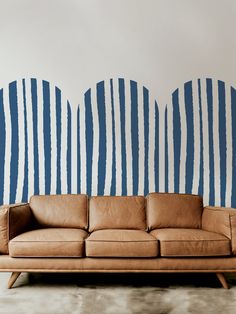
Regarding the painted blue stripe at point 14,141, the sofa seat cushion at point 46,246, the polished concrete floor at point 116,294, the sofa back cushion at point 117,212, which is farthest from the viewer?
the painted blue stripe at point 14,141

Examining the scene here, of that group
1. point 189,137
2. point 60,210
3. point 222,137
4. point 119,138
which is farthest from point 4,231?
point 222,137

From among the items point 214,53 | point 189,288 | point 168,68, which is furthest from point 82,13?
point 189,288

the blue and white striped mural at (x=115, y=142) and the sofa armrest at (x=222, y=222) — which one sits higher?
the blue and white striped mural at (x=115, y=142)

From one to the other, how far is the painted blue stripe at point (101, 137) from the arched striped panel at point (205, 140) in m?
0.71

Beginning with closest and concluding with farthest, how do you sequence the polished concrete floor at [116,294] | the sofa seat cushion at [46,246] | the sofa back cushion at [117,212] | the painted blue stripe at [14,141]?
1. the polished concrete floor at [116,294]
2. the sofa seat cushion at [46,246]
3. the sofa back cushion at [117,212]
4. the painted blue stripe at [14,141]

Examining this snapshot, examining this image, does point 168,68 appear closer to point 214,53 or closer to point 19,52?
point 214,53

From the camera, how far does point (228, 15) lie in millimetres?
4262

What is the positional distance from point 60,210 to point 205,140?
168cm

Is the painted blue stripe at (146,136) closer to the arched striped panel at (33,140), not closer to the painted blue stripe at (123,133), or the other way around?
the painted blue stripe at (123,133)

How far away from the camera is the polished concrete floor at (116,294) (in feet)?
8.68

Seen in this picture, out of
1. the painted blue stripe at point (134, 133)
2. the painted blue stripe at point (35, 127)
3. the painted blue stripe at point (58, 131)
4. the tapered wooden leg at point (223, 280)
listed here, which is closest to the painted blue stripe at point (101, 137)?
the painted blue stripe at point (134, 133)

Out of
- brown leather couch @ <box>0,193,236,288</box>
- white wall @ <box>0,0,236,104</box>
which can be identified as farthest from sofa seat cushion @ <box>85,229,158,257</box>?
white wall @ <box>0,0,236,104</box>

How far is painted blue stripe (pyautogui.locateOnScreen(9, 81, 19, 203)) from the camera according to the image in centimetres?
411

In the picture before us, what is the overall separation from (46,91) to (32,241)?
1.75m
